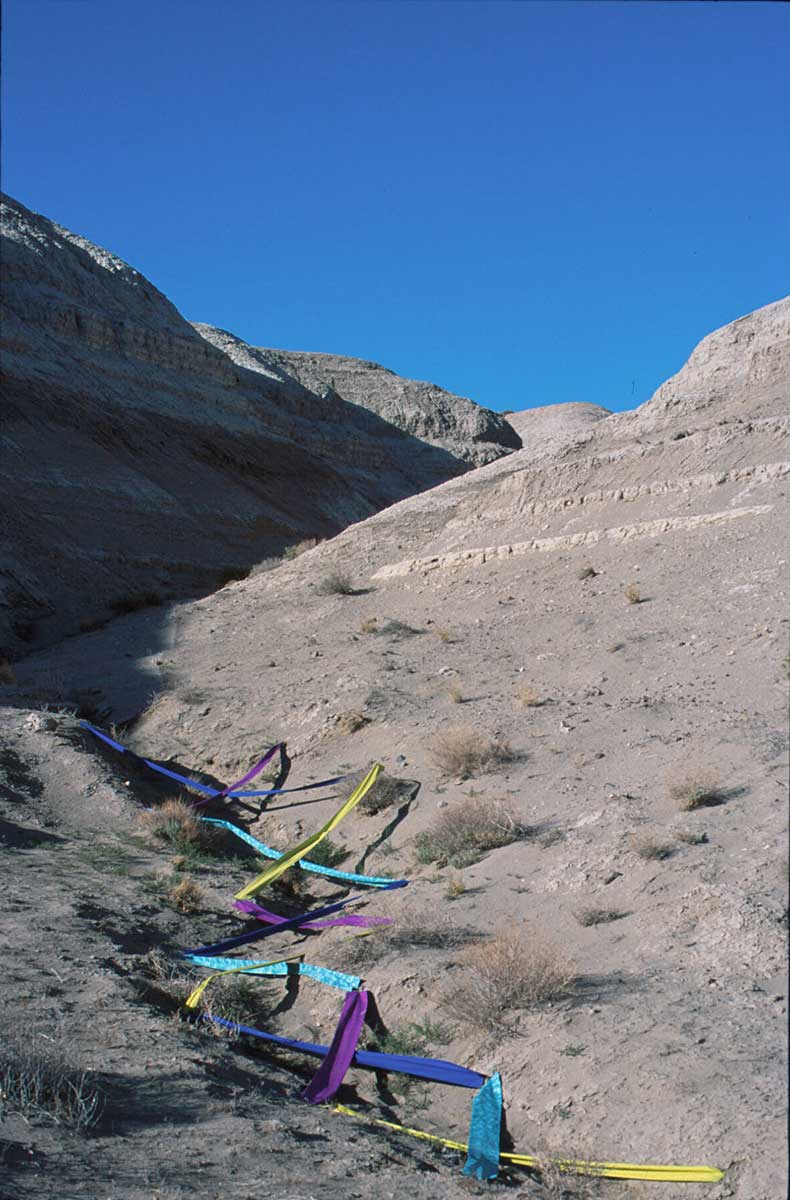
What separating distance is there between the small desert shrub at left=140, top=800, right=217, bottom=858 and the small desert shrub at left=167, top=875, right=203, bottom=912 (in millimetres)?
1344

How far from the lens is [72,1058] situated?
5.61 metres

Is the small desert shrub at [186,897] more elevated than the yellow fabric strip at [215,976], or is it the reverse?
the small desert shrub at [186,897]

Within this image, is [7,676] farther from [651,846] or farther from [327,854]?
[651,846]

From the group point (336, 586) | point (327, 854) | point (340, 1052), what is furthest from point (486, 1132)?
point (336, 586)

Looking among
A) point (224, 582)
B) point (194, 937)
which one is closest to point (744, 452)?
point (194, 937)

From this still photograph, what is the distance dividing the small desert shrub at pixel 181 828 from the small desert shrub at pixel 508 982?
4.95 metres

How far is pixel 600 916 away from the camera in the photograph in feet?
22.4

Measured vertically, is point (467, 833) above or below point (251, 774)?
below

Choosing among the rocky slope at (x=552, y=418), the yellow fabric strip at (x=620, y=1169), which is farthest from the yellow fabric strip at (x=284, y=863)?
the rocky slope at (x=552, y=418)

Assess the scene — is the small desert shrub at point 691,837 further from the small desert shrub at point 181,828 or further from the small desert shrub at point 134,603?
the small desert shrub at point 134,603

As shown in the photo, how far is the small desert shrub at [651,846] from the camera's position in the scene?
7152mm

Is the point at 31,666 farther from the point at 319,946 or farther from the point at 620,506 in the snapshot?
the point at 319,946

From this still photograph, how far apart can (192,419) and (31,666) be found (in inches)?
798

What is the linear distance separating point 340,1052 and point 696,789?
3.17 meters
